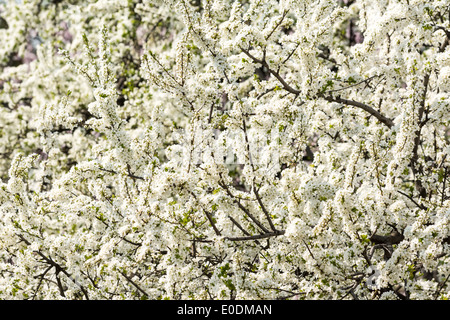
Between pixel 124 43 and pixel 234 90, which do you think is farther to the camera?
pixel 124 43

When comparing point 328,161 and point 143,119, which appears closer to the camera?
point 328,161

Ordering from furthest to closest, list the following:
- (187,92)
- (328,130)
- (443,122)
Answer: (328,130), (443,122), (187,92)

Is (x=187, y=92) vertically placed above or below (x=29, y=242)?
above

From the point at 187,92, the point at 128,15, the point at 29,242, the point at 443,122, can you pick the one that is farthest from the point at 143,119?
the point at 443,122

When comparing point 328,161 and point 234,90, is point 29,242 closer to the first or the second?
point 234,90

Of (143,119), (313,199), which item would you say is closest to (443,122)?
(313,199)

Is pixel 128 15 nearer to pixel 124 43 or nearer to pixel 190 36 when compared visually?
pixel 124 43

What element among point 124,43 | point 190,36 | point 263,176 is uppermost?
point 124,43

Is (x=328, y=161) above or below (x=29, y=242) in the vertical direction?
above
